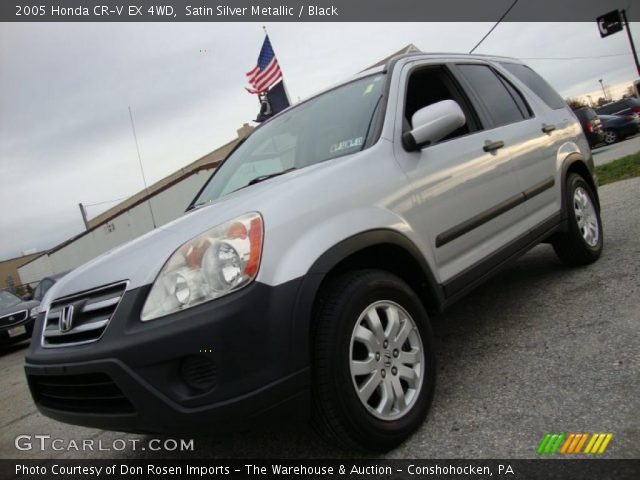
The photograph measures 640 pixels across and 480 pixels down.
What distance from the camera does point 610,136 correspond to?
17203 mm

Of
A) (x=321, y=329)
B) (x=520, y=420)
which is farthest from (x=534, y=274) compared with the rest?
(x=321, y=329)

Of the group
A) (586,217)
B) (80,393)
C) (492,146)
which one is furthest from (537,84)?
(80,393)

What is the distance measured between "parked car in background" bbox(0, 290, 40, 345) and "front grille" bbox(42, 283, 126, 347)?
8.99 meters

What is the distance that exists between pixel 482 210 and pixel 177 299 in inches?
73.1

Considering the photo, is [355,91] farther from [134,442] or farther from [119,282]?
[134,442]

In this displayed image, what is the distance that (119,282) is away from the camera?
188cm

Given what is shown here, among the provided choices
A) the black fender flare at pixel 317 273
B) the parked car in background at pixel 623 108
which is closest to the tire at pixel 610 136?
the parked car in background at pixel 623 108

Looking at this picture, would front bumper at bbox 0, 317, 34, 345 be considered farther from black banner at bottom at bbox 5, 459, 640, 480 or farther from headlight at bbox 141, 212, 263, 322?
Answer: headlight at bbox 141, 212, 263, 322

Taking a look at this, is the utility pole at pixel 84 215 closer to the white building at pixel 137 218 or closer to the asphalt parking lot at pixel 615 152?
the white building at pixel 137 218

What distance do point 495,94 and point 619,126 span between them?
16492 millimetres

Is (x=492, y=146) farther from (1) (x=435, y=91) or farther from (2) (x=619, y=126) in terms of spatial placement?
(2) (x=619, y=126)

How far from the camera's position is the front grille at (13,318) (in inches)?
377

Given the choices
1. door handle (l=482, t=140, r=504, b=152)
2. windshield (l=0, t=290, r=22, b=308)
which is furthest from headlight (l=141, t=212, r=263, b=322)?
windshield (l=0, t=290, r=22, b=308)

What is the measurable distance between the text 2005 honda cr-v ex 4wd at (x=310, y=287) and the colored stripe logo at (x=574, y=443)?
51 cm
